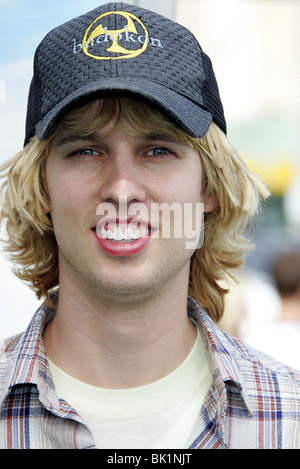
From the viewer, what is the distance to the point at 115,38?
1.99 m

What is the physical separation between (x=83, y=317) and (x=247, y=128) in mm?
7395

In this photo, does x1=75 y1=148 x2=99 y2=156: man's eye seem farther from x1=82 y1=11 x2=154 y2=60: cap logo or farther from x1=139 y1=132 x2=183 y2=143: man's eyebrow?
x1=82 y1=11 x2=154 y2=60: cap logo

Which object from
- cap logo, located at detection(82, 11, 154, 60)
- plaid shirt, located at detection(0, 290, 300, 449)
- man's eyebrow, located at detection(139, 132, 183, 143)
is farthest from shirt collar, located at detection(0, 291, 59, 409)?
cap logo, located at detection(82, 11, 154, 60)

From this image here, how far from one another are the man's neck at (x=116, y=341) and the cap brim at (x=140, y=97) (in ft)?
1.77

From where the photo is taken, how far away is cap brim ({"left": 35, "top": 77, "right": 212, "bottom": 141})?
6.09 ft

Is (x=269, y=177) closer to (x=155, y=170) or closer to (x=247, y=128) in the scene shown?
(x=247, y=128)

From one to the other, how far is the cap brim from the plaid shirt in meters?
0.70

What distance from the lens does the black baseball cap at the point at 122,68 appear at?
1.90 meters

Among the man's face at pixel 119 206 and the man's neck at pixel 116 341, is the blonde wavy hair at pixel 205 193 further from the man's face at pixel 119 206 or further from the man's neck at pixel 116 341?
the man's neck at pixel 116 341

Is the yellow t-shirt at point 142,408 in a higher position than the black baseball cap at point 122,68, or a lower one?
lower

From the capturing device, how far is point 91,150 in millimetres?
2020

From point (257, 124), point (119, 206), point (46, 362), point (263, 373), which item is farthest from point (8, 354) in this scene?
point (257, 124)

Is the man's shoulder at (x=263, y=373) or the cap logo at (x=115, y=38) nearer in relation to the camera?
the cap logo at (x=115, y=38)

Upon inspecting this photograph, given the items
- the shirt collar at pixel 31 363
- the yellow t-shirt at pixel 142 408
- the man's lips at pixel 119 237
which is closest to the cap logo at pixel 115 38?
the man's lips at pixel 119 237
